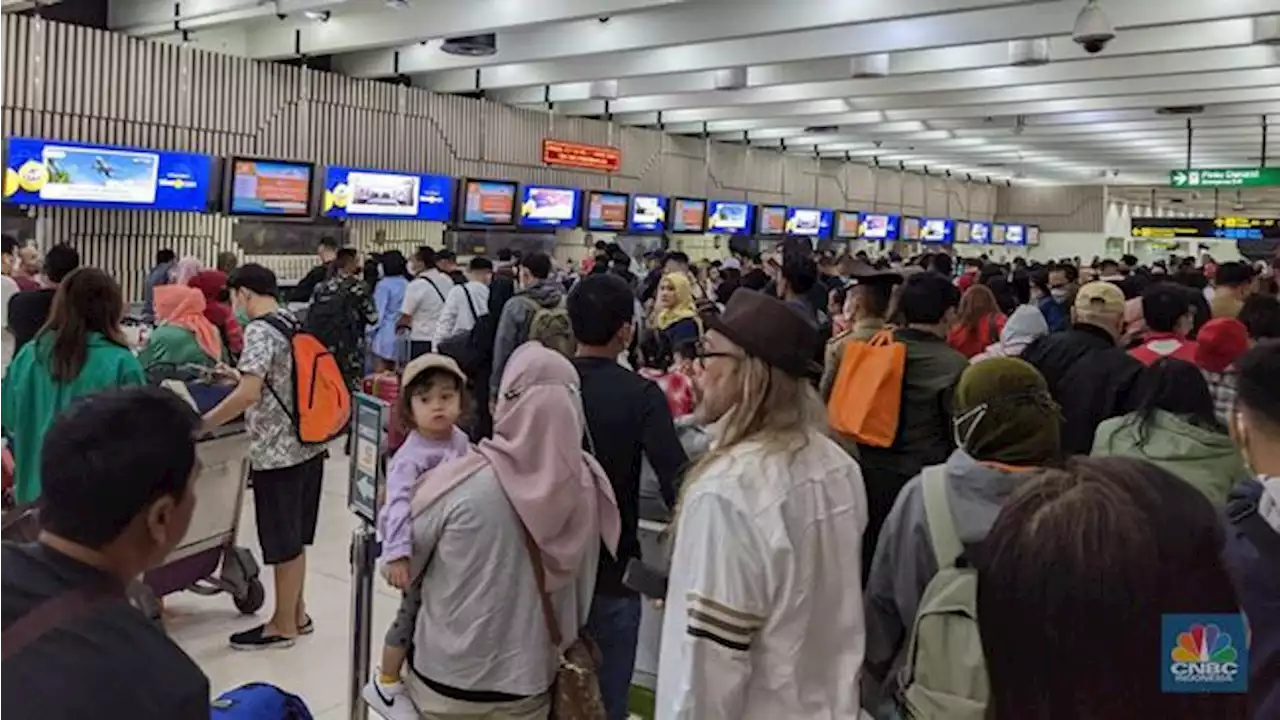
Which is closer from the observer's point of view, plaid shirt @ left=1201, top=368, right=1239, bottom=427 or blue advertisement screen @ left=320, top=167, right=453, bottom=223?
plaid shirt @ left=1201, top=368, right=1239, bottom=427

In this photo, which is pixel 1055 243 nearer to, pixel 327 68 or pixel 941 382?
pixel 327 68

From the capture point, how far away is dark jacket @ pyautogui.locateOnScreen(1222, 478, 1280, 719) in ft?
6.44

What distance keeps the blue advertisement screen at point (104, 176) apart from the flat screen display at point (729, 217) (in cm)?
992

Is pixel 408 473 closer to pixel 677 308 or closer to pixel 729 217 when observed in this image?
pixel 677 308

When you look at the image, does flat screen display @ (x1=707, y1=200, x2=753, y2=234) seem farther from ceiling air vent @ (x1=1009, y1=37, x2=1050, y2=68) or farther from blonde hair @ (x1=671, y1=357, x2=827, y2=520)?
blonde hair @ (x1=671, y1=357, x2=827, y2=520)

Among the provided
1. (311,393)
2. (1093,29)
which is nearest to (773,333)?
(311,393)

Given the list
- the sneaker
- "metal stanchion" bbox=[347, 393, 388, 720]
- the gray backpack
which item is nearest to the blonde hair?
the gray backpack

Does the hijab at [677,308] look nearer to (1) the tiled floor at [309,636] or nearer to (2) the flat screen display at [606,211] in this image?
(1) the tiled floor at [309,636]

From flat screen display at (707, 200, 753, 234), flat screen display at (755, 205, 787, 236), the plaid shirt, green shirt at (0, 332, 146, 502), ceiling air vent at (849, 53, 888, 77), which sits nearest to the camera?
green shirt at (0, 332, 146, 502)

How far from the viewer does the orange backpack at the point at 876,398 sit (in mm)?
3914

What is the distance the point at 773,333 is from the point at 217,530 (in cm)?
334

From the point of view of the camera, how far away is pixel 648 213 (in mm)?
17594

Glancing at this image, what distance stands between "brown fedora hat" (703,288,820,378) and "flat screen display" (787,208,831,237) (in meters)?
19.1

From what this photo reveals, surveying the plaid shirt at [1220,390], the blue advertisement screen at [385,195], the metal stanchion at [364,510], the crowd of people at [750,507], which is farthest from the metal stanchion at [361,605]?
the blue advertisement screen at [385,195]
